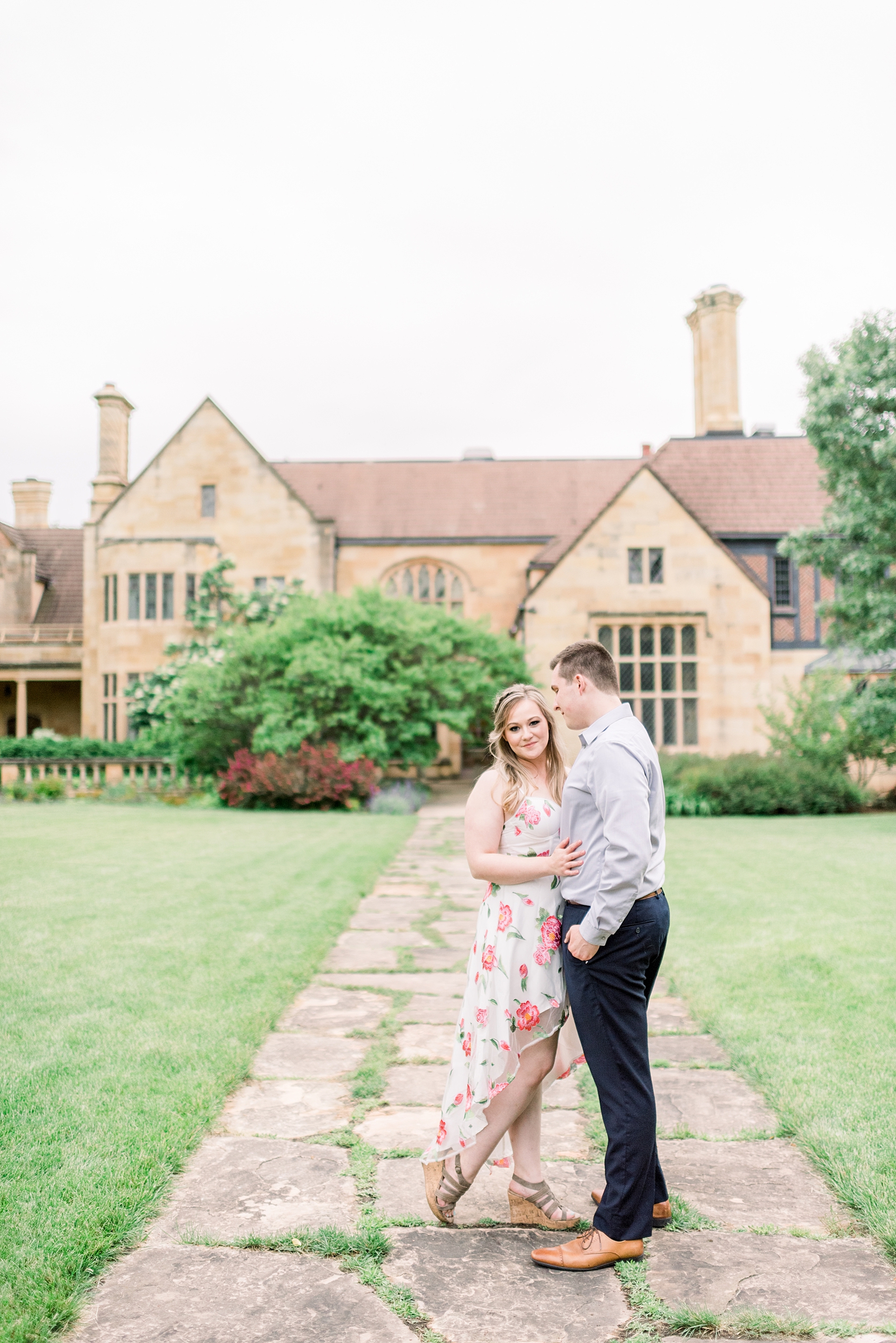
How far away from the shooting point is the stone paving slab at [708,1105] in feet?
12.8

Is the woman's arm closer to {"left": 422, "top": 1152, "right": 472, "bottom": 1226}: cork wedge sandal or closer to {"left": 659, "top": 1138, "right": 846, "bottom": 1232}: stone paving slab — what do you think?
{"left": 422, "top": 1152, "right": 472, "bottom": 1226}: cork wedge sandal

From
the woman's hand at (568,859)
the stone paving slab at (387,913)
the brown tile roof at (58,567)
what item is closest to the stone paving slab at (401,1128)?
the woman's hand at (568,859)

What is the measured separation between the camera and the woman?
317 cm

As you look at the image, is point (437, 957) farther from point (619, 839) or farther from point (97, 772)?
point (97, 772)

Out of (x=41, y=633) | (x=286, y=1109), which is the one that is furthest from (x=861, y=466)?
(x=41, y=633)

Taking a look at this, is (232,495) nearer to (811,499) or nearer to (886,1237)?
(811,499)

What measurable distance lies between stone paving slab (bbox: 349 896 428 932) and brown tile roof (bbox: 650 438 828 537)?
1945 cm

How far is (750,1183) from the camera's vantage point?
341 centimetres

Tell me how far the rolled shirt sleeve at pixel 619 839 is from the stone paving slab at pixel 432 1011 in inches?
101

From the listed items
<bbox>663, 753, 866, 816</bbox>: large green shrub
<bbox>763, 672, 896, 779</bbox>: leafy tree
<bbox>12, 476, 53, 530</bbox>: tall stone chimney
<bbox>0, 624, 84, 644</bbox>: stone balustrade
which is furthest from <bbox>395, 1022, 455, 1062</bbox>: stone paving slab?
<bbox>12, 476, 53, 530</bbox>: tall stone chimney

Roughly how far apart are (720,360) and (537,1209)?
103ft

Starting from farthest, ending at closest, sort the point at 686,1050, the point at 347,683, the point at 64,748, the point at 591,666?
the point at 64,748
the point at 347,683
the point at 686,1050
the point at 591,666

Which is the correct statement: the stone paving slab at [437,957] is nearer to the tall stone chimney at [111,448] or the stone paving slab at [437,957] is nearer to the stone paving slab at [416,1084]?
the stone paving slab at [416,1084]

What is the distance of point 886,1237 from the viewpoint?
9.57 feet
